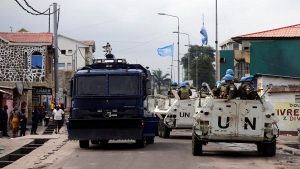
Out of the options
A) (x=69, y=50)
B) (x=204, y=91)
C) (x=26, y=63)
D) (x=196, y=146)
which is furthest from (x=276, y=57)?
(x=69, y=50)

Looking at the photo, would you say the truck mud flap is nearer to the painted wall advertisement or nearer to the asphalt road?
the asphalt road

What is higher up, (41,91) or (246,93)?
(41,91)

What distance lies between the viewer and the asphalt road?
15266 mm

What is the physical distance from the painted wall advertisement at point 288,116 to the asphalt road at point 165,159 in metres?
11.3

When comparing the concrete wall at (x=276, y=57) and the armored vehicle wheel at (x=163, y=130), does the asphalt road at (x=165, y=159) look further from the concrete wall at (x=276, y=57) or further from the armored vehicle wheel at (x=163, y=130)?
the concrete wall at (x=276, y=57)

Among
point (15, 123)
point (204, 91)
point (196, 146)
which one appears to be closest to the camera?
point (196, 146)

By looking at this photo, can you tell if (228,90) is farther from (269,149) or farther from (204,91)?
(204,91)

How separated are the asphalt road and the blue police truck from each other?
573mm

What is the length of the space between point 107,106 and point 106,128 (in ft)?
2.26

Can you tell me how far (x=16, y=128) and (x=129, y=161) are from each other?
693 inches

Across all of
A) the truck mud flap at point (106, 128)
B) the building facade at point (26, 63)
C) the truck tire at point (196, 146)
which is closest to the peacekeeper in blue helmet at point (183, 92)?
the truck mud flap at point (106, 128)

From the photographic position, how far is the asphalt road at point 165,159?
50.1ft

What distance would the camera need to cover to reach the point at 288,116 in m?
31.8

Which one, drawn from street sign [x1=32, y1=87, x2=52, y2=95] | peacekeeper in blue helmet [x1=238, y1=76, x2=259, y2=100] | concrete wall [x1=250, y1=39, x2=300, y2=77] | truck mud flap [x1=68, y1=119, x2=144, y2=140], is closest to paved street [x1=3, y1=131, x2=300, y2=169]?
truck mud flap [x1=68, y1=119, x2=144, y2=140]
